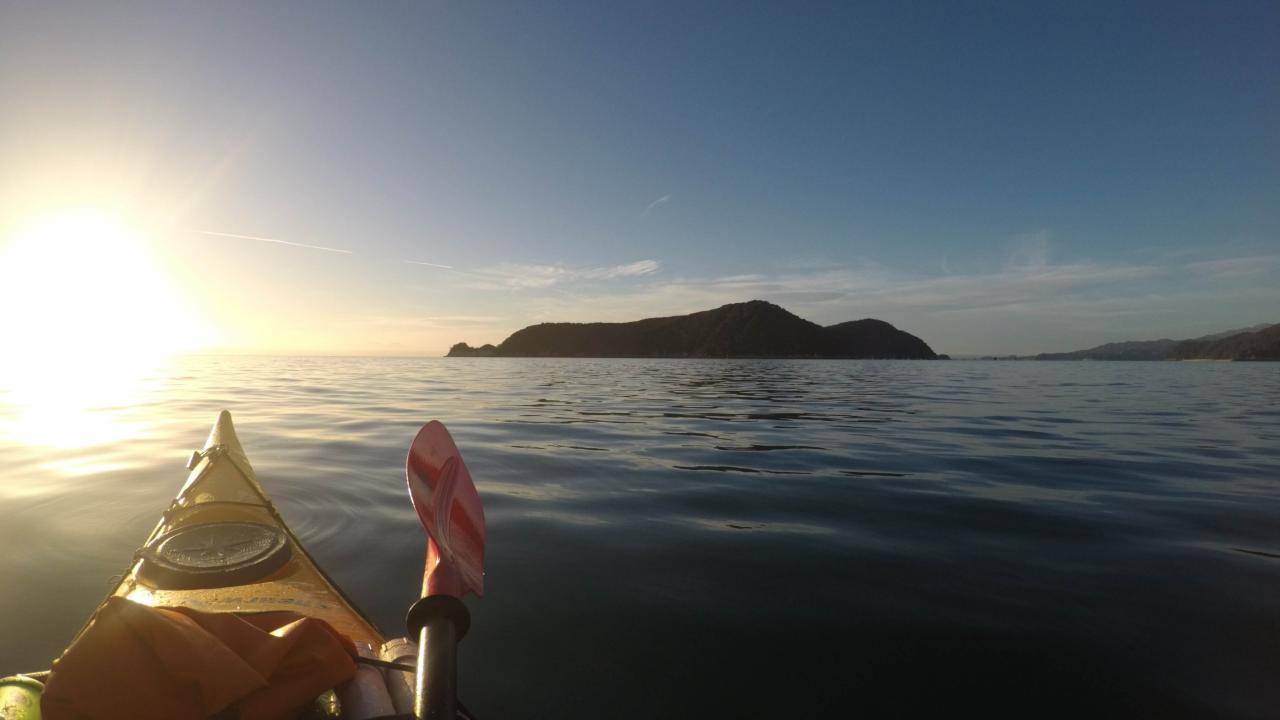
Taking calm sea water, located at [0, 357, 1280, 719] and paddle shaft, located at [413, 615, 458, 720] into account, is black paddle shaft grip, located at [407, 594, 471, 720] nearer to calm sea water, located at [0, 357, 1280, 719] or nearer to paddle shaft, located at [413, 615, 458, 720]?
paddle shaft, located at [413, 615, 458, 720]

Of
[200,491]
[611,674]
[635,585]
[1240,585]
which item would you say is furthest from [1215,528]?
[200,491]

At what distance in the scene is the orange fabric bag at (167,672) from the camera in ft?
5.57

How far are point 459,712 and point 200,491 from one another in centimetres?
472

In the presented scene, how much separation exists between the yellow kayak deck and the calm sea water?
706 millimetres

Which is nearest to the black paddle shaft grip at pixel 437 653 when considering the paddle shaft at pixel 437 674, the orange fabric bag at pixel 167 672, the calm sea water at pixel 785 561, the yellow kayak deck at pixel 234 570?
the paddle shaft at pixel 437 674

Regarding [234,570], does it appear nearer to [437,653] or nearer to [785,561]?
[437,653]

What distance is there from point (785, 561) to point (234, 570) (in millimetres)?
4254

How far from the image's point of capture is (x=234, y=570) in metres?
3.66

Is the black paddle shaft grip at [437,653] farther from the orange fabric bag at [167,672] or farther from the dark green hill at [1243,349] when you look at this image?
the dark green hill at [1243,349]

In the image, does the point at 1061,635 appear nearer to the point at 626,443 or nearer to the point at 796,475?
the point at 796,475

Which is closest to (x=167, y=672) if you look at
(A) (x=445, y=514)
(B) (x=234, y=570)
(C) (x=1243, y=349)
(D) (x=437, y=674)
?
(D) (x=437, y=674)

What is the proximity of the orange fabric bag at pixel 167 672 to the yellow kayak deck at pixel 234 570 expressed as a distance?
3.02 feet

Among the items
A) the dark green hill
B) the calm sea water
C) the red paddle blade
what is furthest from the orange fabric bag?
the dark green hill

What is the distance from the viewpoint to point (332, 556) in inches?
212
